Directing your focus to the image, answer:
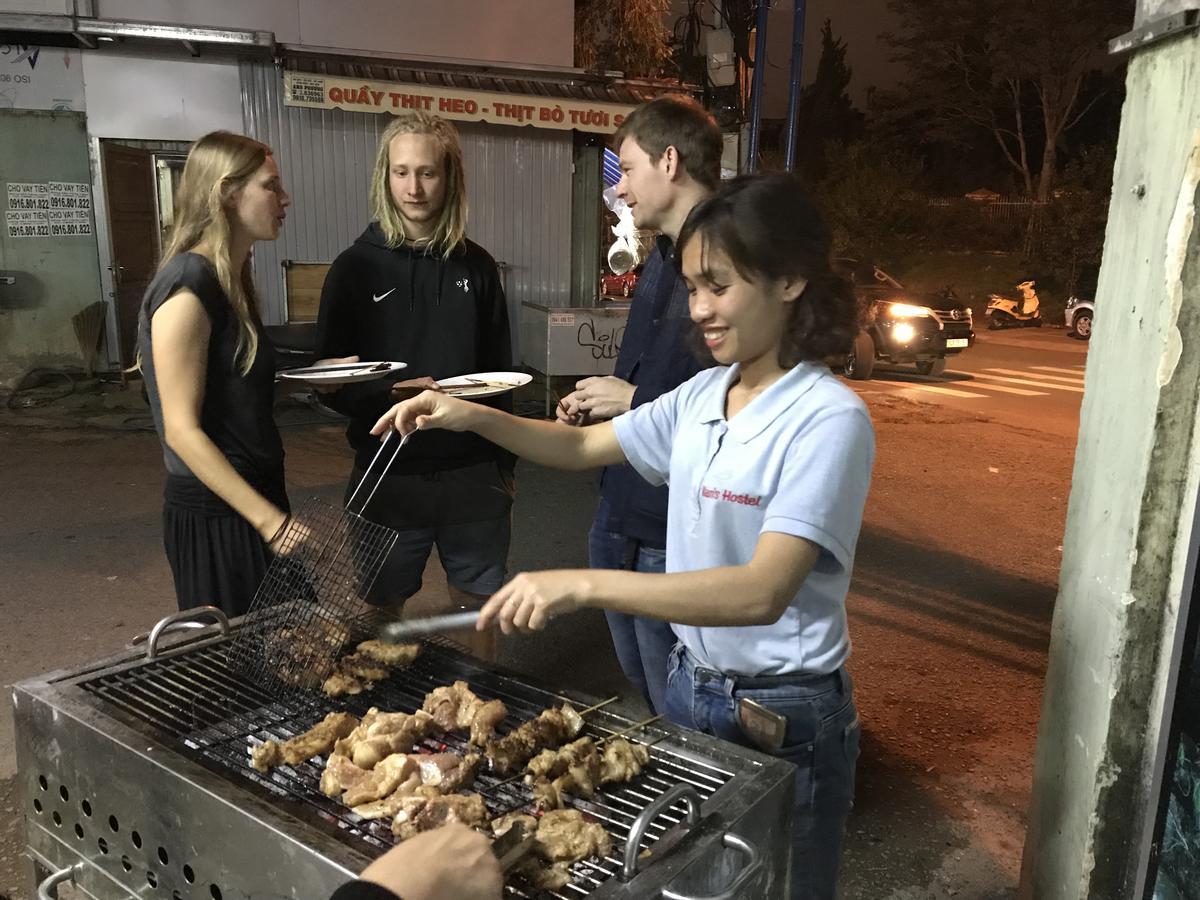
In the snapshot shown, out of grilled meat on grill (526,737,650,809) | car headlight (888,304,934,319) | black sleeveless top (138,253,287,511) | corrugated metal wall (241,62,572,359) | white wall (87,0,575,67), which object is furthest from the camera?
car headlight (888,304,934,319)

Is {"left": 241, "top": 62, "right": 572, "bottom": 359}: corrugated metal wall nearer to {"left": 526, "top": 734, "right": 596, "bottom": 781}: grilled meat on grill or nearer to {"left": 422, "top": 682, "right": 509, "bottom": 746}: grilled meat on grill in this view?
{"left": 422, "top": 682, "right": 509, "bottom": 746}: grilled meat on grill

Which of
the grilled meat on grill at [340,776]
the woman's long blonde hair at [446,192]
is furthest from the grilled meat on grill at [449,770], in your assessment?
the woman's long blonde hair at [446,192]

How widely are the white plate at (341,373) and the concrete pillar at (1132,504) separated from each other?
83.3 inches

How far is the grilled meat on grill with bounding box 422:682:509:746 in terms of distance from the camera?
2.16 metres

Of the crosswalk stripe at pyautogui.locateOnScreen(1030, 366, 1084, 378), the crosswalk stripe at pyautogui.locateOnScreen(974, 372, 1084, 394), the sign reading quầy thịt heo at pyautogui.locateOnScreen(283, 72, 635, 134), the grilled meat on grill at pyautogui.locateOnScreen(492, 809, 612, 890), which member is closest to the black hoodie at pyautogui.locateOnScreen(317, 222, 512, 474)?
the grilled meat on grill at pyautogui.locateOnScreen(492, 809, 612, 890)

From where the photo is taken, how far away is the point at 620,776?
2.01 meters

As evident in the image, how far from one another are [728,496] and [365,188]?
33.8 ft

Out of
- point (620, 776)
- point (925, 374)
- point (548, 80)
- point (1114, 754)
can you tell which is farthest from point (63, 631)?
point (925, 374)

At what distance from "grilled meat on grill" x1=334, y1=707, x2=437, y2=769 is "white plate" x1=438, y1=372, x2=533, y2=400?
1150 millimetres

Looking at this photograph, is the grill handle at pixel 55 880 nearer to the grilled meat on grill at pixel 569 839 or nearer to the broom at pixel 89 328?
the grilled meat on grill at pixel 569 839

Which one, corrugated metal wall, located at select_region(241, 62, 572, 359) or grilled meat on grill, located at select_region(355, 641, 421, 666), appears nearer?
grilled meat on grill, located at select_region(355, 641, 421, 666)

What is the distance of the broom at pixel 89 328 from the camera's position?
1115 cm

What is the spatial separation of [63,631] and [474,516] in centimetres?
293

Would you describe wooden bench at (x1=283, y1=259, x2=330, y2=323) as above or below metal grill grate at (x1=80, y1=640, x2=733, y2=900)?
above
